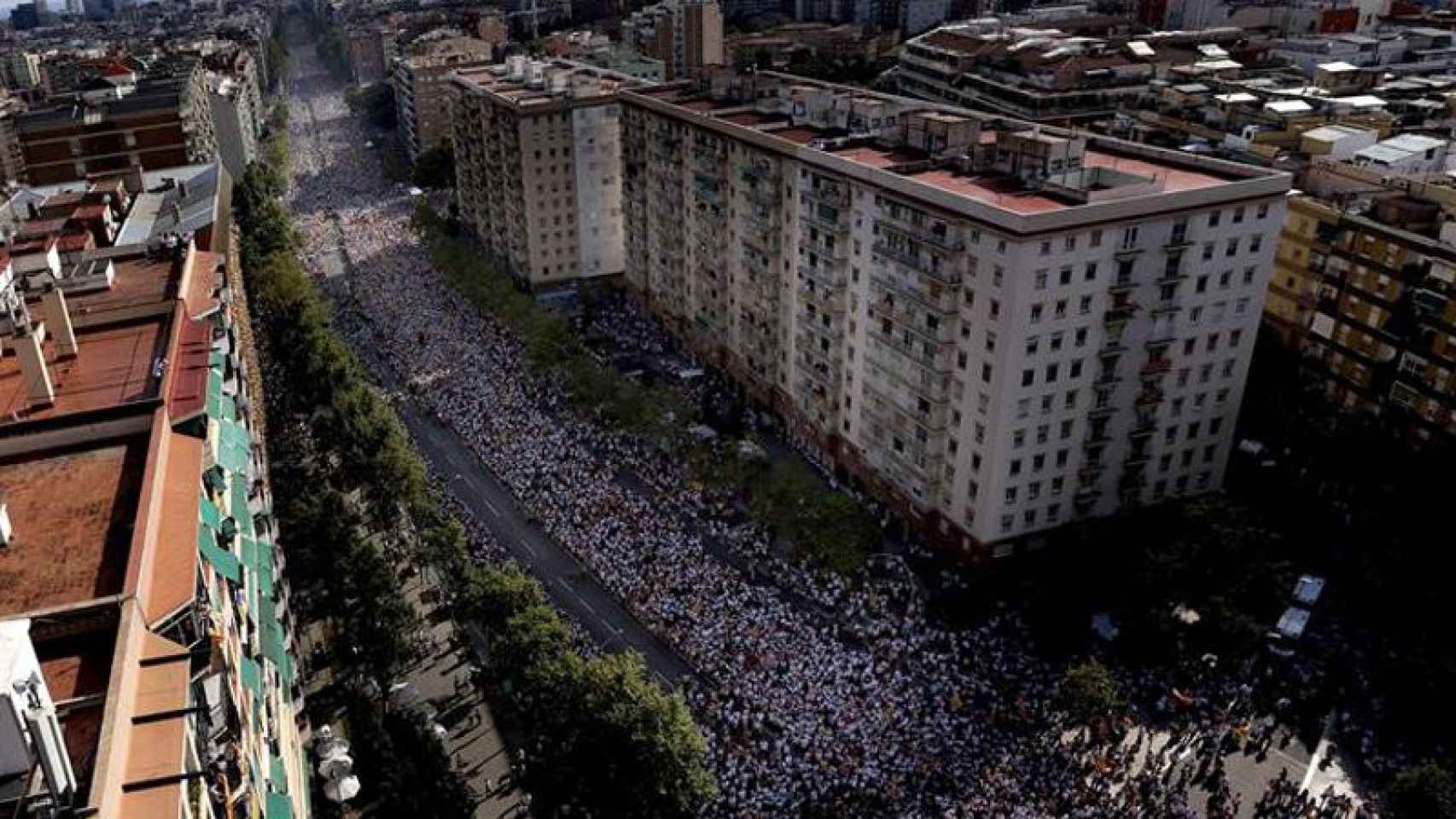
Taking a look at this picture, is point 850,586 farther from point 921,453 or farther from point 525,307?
point 525,307

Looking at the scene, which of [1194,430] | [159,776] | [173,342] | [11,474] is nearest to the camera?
[159,776]

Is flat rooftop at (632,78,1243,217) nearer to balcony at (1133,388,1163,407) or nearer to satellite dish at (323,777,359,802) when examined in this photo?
balcony at (1133,388,1163,407)

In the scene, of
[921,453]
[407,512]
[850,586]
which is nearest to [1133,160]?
[921,453]

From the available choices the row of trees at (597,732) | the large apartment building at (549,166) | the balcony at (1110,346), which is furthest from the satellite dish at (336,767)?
the large apartment building at (549,166)

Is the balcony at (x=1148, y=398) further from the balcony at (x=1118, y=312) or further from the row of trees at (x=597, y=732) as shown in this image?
the row of trees at (x=597, y=732)

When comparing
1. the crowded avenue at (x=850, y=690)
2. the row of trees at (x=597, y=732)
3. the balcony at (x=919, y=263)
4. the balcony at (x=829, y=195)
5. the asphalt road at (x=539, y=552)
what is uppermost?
the balcony at (x=829, y=195)

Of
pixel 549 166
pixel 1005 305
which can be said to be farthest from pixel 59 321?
pixel 549 166

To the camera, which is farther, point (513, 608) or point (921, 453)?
point (921, 453)
